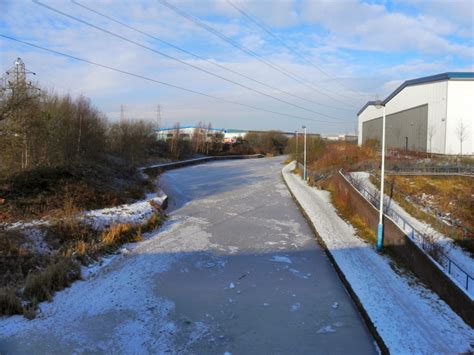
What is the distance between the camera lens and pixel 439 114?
37000 millimetres

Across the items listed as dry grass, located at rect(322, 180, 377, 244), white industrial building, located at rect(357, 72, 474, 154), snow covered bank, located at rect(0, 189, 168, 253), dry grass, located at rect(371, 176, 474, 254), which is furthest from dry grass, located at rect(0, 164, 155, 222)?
white industrial building, located at rect(357, 72, 474, 154)

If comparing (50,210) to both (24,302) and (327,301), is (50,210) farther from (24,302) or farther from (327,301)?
(327,301)

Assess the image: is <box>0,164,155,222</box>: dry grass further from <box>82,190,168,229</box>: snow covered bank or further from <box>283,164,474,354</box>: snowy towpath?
<box>283,164,474,354</box>: snowy towpath

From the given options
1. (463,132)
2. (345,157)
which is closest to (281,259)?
(345,157)

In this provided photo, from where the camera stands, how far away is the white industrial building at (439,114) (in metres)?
35.7

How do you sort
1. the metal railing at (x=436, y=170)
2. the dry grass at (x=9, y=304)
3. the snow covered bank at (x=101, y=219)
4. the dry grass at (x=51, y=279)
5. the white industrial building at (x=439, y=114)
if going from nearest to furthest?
the dry grass at (x=9, y=304)
the dry grass at (x=51, y=279)
the snow covered bank at (x=101, y=219)
the metal railing at (x=436, y=170)
the white industrial building at (x=439, y=114)

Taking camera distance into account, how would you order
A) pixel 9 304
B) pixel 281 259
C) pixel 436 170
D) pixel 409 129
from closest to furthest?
pixel 9 304, pixel 281 259, pixel 436 170, pixel 409 129

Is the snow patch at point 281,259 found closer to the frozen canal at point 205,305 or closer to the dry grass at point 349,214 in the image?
the frozen canal at point 205,305

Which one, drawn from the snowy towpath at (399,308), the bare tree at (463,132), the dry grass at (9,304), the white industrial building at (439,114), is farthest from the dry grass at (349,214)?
the bare tree at (463,132)

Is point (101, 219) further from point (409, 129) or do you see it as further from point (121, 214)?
point (409, 129)

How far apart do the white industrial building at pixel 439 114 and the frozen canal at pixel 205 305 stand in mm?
20671

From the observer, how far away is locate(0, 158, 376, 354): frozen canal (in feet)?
25.4

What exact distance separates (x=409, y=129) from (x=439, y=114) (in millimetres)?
7243

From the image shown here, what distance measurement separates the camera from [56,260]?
11.4m
